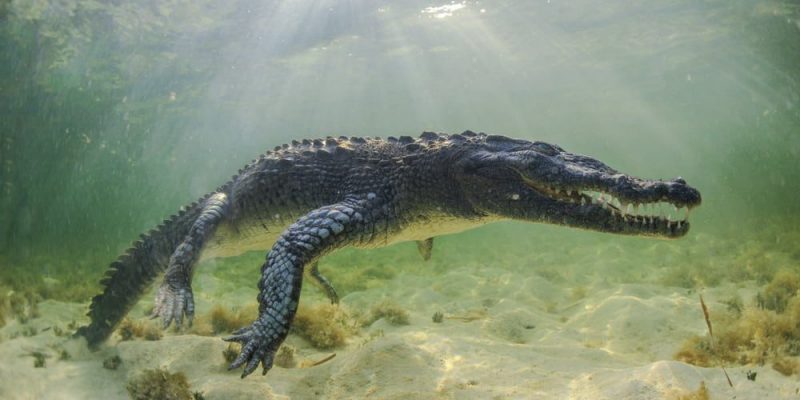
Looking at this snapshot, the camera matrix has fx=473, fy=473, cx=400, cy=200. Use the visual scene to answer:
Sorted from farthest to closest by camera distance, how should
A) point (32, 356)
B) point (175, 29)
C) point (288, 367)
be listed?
point (175, 29) → point (32, 356) → point (288, 367)

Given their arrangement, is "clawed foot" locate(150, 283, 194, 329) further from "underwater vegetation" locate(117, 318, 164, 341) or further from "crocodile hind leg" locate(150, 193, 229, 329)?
"underwater vegetation" locate(117, 318, 164, 341)

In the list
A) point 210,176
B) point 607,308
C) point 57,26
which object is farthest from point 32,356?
point 210,176

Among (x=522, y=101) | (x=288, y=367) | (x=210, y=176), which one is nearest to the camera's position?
(x=288, y=367)

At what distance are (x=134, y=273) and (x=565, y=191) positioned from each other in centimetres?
467

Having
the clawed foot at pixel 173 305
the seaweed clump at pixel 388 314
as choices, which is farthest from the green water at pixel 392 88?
the clawed foot at pixel 173 305

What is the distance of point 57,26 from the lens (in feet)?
48.1

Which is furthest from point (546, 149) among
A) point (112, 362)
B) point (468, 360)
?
point (112, 362)

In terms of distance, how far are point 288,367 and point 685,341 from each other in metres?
3.91

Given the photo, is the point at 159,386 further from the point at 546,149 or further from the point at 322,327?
the point at 546,149

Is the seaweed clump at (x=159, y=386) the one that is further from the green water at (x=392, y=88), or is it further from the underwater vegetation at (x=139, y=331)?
the green water at (x=392, y=88)

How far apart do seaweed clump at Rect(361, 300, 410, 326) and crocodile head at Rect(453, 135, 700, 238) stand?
2.55 meters

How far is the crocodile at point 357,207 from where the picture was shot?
10.3 feet

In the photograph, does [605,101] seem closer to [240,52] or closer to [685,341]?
[240,52]

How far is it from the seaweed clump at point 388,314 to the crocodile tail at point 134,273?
249 centimetres
